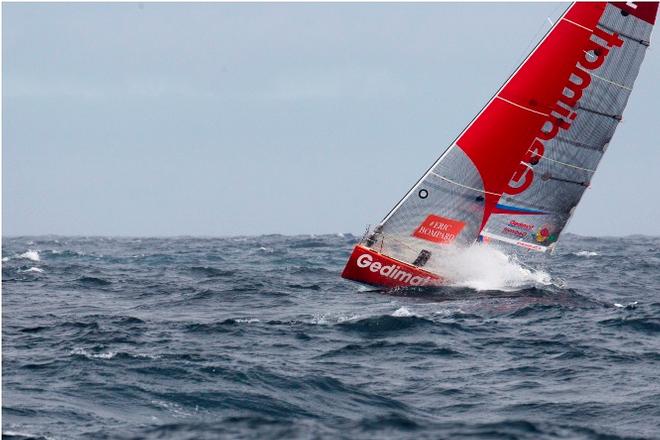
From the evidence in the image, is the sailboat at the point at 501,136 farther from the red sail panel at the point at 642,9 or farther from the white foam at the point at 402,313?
the white foam at the point at 402,313

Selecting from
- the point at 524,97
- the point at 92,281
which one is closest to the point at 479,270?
the point at 524,97

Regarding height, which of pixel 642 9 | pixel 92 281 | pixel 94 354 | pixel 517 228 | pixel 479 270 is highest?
pixel 642 9

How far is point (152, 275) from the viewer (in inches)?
1325

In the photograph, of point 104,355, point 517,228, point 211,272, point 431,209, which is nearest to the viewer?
point 104,355

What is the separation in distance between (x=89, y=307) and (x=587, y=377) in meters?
13.6

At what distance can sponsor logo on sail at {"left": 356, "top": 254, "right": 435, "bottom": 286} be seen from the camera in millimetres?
26062

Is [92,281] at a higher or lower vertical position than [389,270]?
lower

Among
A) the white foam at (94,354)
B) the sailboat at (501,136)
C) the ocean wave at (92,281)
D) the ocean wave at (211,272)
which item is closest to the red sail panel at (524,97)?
the sailboat at (501,136)

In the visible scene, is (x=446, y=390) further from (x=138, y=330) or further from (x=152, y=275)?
(x=152, y=275)

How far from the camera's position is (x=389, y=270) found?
2612 centimetres

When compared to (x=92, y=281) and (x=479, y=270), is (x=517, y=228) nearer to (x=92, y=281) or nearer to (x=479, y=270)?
(x=479, y=270)

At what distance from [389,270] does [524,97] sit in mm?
6622

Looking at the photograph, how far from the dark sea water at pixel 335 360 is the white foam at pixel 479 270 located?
0.25 feet

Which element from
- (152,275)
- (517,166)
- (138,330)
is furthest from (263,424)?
(152,275)
